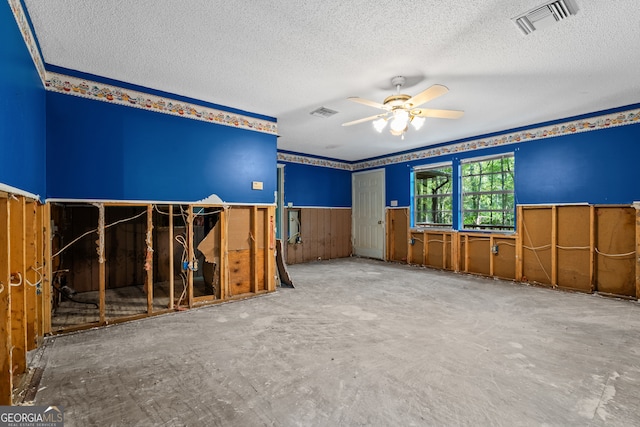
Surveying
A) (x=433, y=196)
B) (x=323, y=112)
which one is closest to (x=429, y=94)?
(x=323, y=112)

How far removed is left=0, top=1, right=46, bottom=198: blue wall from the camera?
73.1 inches

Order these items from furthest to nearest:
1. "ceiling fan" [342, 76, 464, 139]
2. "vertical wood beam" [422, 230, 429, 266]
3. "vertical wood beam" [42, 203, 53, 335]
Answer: "vertical wood beam" [422, 230, 429, 266], "ceiling fan" [342, 76, 464, 139], "vertical wood beam" [42, 203, 53, 335]

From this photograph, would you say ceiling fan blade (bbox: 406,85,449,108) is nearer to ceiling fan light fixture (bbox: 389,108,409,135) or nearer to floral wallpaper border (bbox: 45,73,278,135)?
ceiling fan light fixture (bbox: 389,108,409,135)

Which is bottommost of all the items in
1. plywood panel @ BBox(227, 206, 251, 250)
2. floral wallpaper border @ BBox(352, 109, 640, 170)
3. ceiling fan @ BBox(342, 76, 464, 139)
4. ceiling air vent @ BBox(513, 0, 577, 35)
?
plywood panel @ BBox(227, 206, 251, 250)

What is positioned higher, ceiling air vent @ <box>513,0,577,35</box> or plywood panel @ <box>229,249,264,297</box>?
ceiling air vent @ <box>513,0,577,35</box>

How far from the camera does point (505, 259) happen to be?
18.7 feet

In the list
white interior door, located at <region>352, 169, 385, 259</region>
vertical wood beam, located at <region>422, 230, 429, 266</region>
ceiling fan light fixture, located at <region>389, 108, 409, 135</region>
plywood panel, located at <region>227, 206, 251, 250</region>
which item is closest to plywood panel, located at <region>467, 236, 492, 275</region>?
vertical wood beam, located at <region>422, 230, 429, 266</region>

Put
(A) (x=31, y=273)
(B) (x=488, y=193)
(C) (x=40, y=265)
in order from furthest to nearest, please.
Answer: (B) (x=488, y=193)
(C) (x=40, y=265)
(A) (x=31, y=273)

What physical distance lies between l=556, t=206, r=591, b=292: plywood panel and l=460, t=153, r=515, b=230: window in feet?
2.72

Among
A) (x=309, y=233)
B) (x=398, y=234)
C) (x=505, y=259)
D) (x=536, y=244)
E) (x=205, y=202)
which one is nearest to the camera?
(x=205, y=202)

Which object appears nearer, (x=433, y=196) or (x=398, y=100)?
(x=398, y=100)

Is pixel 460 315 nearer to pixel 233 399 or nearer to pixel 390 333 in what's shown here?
pixel 390 333

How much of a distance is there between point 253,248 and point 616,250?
5.37 metres

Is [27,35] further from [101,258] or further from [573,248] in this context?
[573,248]
